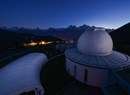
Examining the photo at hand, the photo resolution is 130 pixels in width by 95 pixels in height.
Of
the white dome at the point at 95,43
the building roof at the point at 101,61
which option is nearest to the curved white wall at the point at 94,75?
the building roof at the point at 101,61

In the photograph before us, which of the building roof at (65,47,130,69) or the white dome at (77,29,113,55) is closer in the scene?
the building roof at (65,47,130,69)

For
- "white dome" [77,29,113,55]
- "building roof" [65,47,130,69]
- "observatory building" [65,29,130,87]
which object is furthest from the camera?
"white dome" [77,29,113,55]

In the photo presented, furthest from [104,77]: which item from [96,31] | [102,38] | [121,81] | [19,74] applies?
[19,74]

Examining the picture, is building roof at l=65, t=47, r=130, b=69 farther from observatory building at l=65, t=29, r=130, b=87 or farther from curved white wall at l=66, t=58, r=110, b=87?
curved white wall at l=66, t=58, r=110, b=87

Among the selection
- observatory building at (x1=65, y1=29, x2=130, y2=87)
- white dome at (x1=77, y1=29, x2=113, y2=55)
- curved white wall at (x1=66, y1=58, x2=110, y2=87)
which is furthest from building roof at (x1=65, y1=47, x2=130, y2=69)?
white dome at (x1=77, y1=29, x2=113, y2=55)

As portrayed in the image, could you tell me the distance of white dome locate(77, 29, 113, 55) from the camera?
18750mm

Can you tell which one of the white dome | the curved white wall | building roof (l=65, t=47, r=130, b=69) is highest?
the white dome

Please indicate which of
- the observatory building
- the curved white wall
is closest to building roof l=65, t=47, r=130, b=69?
the observatory building

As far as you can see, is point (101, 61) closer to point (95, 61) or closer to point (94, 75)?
point (95, 61)

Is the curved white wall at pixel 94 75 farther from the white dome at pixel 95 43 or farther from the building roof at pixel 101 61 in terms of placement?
the white dome at pixel 95 43

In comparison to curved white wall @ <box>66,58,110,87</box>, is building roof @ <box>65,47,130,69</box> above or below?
above

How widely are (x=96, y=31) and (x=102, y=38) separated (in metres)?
1.67

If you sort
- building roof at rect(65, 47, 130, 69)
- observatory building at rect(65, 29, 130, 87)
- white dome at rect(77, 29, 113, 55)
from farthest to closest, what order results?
white dome at rect(77, 29, 113, 55) → observatory building at rect(65, 29, 130, 87) → building roof at rect(65, 47, 130, 69)

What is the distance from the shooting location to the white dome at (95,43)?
61.5 ft
